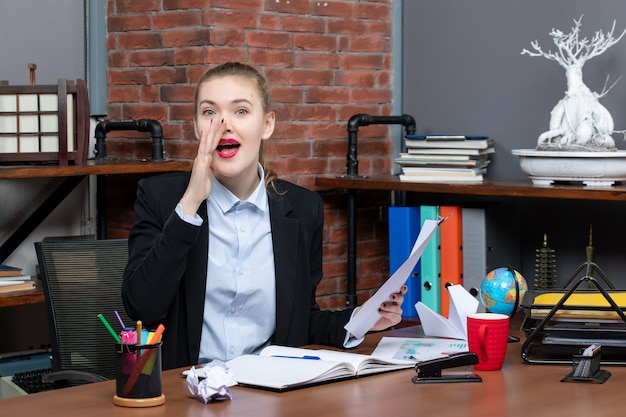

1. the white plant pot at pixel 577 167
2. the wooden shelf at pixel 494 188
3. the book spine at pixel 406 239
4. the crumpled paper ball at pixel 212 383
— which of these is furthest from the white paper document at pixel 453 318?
the book spine at pixel 406 239

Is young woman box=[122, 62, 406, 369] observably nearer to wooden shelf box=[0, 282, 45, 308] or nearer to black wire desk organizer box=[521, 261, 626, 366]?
black wire desk organizer box=[521, 261, 626, 366]

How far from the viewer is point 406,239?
3.66 metres

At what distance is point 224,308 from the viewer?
7.59 feet

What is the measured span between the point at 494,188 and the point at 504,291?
1022 mm

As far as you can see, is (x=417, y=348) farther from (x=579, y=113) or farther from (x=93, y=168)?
(x=93, y=168)

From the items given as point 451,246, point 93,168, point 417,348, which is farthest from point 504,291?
point 93,168

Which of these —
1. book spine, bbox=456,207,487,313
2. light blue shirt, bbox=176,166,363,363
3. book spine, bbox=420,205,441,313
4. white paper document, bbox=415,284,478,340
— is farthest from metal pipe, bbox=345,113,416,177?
white paper document, bbox=415,284,478,340

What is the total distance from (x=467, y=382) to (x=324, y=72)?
211 centimetres

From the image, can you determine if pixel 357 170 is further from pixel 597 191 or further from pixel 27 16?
pixel 27 16

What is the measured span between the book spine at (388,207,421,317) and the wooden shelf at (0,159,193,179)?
2.60 feet

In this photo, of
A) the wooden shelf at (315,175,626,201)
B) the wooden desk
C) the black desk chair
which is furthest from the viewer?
the wooden shelf at (315,175,626,201)

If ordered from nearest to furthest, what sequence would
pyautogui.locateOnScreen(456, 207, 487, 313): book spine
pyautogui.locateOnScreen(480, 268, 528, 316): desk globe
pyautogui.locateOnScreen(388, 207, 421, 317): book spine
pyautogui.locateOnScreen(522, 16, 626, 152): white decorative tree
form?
pyautogui.locateOnScreen(480, 268, 528, 316): desk globe, pyautogui.locateOnScreen(522, 16, 626, 152): white decorative tree, pyautogui.locateOnScreen(456, 207, 487, 313): book spine, pyautogui.locateOnScreen(388, 207, 421, 317): book spine

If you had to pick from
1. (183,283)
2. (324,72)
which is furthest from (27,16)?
(183,283)

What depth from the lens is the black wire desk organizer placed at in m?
2.02
